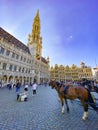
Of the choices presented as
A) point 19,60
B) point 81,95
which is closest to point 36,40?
point 19,60

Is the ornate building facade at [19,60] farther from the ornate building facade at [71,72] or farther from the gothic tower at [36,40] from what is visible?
the ornate building facade at [71,72]

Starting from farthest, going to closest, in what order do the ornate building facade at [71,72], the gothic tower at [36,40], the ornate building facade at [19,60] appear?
the ornate building facade at [71,72] → the gothic tower at [36,40] → the ornate building facade at [19,60]

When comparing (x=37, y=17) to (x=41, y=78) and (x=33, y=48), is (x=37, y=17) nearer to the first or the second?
(x=33, y=48)

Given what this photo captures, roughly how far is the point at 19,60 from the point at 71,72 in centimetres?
5221

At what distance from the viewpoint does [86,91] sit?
245 inches

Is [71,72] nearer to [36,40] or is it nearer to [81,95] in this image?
[36,40]

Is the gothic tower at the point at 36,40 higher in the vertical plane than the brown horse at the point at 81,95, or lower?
higher

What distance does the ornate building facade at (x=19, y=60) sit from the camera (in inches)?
1387

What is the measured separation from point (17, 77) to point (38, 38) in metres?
34.7

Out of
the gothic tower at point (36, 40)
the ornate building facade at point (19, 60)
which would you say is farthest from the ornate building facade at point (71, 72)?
the gothic tower at point (36, 40)

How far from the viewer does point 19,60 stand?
141 feet

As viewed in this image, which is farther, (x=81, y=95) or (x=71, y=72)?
(x=71, y=72)

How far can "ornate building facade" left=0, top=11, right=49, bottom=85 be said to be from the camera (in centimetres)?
3523

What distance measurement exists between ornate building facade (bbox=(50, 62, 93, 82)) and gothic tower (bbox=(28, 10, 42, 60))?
94.8 ft
